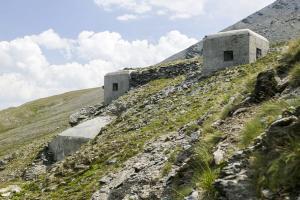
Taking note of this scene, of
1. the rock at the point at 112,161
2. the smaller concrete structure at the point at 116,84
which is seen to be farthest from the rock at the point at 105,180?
the smaller concrete structure at the point at 116,84

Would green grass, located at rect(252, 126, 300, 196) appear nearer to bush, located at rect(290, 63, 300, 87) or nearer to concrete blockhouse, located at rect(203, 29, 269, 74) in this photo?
bush, located at rect(290, 63, 300, 87)

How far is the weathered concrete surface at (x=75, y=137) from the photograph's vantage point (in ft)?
98.2

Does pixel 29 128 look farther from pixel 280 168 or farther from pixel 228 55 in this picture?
pixel 280 168

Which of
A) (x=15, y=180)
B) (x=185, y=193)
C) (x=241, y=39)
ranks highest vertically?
(x=241, y=39)

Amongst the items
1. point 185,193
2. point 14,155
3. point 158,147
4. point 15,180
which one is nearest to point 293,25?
point 14,155

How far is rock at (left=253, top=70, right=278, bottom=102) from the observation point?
12617 millimetres

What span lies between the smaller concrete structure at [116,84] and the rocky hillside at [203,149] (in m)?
11.3

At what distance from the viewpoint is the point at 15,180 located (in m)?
29.0

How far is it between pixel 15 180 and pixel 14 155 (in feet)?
33.0

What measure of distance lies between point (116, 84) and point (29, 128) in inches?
1618

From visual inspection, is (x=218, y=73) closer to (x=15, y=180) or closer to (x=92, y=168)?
(x=92, y=168)

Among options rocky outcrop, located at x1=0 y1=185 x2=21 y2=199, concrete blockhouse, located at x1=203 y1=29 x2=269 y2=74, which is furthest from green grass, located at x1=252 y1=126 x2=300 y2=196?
concrete blockhouse, located at x1=203 y1=29 x2=269 y2=74

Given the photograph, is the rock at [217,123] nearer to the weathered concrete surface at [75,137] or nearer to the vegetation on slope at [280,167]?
the vegetation on slope at [280,167]

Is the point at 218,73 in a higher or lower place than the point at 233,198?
higher
